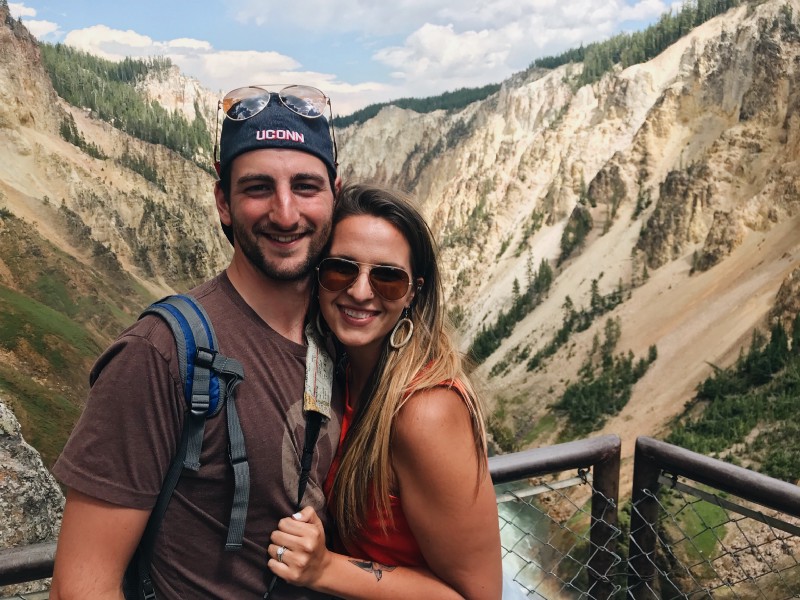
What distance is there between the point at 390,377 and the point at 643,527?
5.03 feet

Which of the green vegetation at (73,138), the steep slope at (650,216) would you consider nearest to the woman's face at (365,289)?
the steep slope at (650,216)

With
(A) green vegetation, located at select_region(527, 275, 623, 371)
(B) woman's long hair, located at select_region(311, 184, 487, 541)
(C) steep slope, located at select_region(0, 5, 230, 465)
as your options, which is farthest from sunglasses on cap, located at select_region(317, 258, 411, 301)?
(A) green vegetation, located at select_region(527, 275, 623, 371)

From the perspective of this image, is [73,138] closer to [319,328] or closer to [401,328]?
[319,328]

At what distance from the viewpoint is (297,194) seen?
7.73ft

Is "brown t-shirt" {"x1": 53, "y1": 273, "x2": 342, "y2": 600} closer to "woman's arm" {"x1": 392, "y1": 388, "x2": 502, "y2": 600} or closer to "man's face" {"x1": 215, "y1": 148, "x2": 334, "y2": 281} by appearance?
"man's face" {"x1": 215, "y1": 148, "x2": 334, "y2": 281}

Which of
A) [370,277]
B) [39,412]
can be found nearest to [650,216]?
[39,412]

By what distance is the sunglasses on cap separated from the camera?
2328 millimetres

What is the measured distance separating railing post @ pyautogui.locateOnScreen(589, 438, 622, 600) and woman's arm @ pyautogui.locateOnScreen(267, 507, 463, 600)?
3.20 ft

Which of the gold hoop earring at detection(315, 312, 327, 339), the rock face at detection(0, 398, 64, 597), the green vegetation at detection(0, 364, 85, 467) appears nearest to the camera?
the gold hoop earring at detection(315, 312, 327, 339)

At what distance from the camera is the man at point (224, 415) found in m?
1.87

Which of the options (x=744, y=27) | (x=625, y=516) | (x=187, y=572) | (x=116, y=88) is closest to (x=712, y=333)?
(x=625, y=516)

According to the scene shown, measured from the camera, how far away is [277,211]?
228 centimetres

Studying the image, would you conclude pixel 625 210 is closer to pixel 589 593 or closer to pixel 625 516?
pixel 625 516

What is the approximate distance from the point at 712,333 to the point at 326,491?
24038 mm
